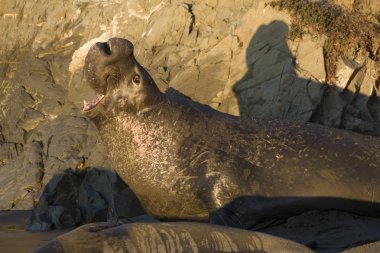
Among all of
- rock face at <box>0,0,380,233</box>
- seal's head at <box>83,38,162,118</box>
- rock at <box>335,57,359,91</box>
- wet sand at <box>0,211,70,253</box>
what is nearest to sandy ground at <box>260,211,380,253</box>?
seal's head at <box>83,38,162,118</box>

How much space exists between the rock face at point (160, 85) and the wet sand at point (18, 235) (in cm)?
39

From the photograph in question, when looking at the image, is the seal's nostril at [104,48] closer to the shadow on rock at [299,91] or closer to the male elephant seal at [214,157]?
the male elephant seal at [214,157]

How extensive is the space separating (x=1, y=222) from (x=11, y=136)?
19.1 feet

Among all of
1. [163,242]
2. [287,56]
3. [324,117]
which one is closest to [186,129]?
[163,242]

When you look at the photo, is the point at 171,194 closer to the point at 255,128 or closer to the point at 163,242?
the point at 255,128

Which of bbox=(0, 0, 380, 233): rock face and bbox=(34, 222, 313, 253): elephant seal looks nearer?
bbox=(34, 222, 313, 253): elephant seal

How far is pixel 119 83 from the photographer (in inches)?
246

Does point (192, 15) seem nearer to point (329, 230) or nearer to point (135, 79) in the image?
point (135, 79)

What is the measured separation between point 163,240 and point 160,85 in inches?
374

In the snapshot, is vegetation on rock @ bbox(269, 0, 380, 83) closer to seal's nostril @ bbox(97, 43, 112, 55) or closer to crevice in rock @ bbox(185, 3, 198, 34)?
crevice in rock @ bbox(185, 3, 198, 34)

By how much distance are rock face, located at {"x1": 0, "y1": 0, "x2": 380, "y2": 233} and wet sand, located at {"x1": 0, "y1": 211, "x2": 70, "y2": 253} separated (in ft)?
1.29

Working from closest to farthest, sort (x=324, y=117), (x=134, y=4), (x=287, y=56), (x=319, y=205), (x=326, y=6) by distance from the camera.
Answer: (x=319, y=205) → (x=324, y=117) → (x=287, y=56) → (x=326, y=6) → (x=134, y=4)

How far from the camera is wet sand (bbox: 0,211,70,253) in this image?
8070 millimetres

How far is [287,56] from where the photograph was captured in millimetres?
12125
